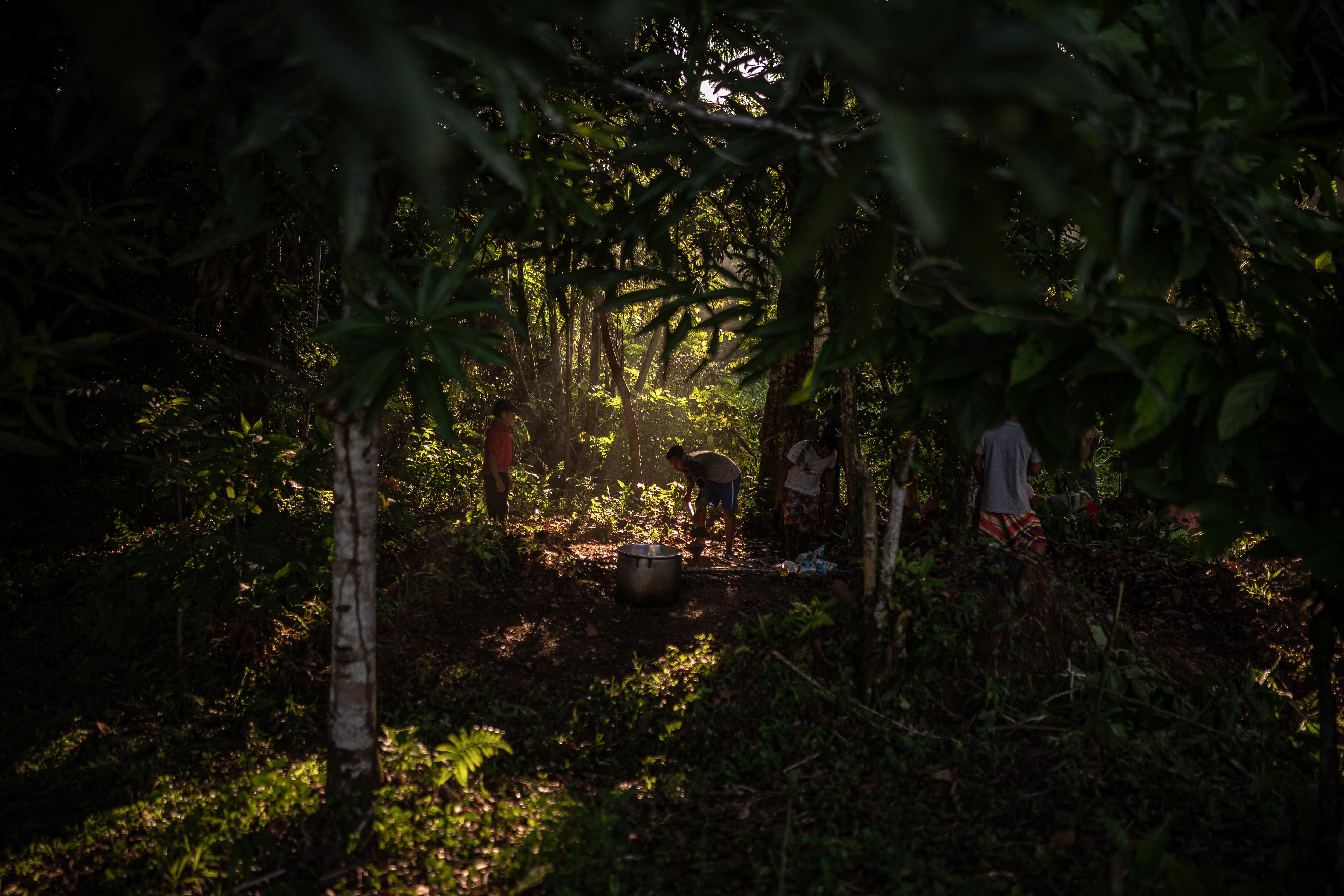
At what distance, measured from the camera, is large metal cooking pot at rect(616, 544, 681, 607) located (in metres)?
5.07

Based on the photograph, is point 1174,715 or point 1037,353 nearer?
point 1037,353

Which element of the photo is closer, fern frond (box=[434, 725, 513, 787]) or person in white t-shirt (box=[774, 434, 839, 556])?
fern frond (box=[434, 725, 513, 787])

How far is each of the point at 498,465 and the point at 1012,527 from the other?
4.16 m

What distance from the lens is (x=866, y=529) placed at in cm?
363

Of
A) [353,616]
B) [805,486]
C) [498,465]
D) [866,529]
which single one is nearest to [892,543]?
[866,529]

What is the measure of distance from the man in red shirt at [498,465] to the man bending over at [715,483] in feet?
4.90

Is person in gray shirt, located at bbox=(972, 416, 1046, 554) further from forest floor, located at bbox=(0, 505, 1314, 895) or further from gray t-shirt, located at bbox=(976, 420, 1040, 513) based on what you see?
forest floor, located at bbox=(0, 505, 1314, 895)

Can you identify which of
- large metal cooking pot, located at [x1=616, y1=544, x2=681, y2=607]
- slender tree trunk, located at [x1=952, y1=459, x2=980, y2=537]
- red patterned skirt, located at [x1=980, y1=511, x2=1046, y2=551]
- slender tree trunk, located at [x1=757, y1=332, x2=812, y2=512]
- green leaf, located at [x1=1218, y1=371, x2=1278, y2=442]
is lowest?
large metal cooking pot, located at [x1=616, y1=544, x2=681, y2=607]

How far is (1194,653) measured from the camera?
454 centimetres

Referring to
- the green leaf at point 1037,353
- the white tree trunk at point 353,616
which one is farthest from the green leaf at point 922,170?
the white tree trunk at point 353,616

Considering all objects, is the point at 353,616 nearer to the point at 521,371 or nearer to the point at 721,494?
the point at 721,494

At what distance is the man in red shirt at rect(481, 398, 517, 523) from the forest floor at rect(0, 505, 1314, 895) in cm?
135

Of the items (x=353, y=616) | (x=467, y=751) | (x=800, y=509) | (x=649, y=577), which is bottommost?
(x=467, y=751)

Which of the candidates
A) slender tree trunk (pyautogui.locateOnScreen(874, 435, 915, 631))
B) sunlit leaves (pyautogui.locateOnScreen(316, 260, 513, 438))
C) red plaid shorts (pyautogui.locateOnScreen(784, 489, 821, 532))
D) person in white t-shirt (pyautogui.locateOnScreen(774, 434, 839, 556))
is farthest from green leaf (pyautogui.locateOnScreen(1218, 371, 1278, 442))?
red plaid shorts (pyautogui.locateOnScreen(784, 489, 821, 532))
